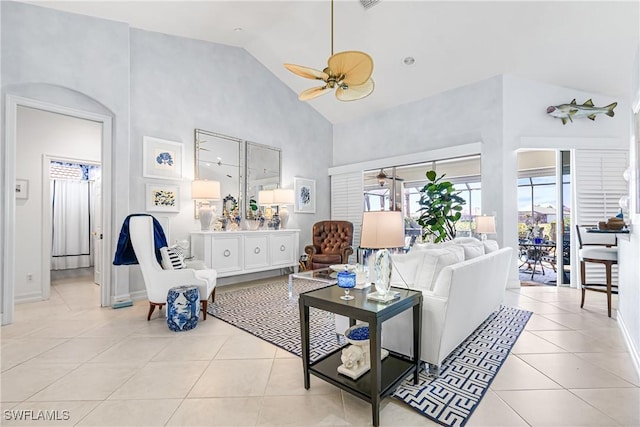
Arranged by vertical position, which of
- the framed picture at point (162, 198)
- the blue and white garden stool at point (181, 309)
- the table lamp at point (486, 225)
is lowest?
the blue and white garden stool at point (181, 309)

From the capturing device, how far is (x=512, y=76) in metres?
4.65

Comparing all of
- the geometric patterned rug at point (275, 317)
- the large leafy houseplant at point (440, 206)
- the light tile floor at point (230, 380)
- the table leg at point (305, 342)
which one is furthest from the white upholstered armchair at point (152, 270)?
the large leafy houseplant at point (440, 206)

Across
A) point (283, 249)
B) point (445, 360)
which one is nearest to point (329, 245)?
point (283, 249)

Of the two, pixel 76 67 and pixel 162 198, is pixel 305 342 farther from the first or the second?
pixel 76 67

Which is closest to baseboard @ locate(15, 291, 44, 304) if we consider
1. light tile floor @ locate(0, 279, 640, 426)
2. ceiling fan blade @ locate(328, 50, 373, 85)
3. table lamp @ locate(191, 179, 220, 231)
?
light tile floor @ locate(0, 279, 640, 426)

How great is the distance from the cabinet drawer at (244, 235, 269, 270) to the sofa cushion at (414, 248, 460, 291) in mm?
3197

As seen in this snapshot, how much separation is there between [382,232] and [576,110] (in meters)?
4.65

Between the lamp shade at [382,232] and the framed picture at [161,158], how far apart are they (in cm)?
352

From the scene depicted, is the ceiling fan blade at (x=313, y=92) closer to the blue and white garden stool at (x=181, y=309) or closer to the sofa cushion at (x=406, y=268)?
Result: the sofa cushion at (x=406, y=268)

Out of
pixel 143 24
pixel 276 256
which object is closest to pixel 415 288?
pixel 276 256

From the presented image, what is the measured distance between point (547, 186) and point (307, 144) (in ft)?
17.9

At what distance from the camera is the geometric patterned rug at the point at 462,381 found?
67.9 inches

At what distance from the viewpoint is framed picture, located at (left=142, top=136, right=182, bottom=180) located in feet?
13.6

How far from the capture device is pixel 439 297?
2055mm
